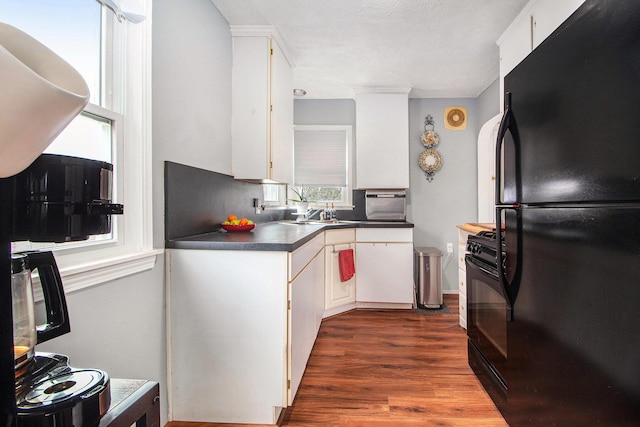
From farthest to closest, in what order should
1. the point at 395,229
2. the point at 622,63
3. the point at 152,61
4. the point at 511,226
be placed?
the point at 395,229
the point at 152,61
the point at 511,226
the point at 622,63

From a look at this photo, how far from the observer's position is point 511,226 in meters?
1.27

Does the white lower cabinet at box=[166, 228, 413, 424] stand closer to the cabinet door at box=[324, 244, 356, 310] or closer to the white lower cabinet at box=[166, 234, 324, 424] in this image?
the white lower cabinet at box=[166, 234, 324, 424]

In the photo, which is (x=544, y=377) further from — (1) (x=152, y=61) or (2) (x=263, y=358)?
(1) (x=152, y=61)

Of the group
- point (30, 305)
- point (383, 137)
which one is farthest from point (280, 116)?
point (30, 305)

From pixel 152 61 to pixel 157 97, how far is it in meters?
0.15

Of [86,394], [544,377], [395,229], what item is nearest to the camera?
[86,394]

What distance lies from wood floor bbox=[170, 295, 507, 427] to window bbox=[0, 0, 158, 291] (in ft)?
3.02

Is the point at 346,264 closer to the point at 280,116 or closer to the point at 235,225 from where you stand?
the point at 235,225

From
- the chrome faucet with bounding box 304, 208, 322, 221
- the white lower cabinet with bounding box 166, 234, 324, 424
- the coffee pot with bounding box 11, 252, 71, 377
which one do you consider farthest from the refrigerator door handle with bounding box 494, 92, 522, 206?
the chrome faucet with bounding box 304, 208, 322, 221

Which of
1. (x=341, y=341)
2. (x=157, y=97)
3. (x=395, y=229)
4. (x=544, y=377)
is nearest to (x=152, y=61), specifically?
(x=157, y=97)

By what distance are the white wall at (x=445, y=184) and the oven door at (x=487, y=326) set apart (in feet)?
6.35

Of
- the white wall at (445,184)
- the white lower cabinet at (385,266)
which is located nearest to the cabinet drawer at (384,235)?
the white lower cabinet at (385,266)

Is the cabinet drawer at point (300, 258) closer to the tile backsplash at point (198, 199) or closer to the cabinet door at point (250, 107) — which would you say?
the tile backsplash at point (198, 199)

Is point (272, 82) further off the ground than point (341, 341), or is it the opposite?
point (272, 82)
